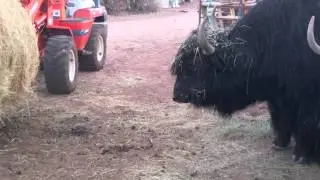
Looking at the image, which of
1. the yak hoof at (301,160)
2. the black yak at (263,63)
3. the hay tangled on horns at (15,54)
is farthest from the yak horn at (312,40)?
the hay tangled on horns at (15,54)

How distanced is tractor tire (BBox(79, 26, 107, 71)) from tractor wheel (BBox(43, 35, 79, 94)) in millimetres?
1413

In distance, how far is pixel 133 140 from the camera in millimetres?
6418

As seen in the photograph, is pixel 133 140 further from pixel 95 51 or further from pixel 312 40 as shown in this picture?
pixel 95 51

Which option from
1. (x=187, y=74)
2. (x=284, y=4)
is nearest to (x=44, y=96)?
(x=187, y=74)

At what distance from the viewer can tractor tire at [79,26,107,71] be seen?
9.65m

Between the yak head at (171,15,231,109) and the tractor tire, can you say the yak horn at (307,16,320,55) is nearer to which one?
the yak head at (171,15,231,109)

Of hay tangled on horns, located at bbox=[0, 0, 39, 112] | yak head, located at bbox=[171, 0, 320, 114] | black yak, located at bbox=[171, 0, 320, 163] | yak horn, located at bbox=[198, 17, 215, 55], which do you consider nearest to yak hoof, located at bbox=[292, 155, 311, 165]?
black yak, located at bbox=[171, 0, 320, 163]

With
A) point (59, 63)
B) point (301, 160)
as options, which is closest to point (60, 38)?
point (59, 63)

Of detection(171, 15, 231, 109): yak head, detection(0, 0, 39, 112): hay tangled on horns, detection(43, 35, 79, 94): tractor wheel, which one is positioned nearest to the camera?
detection(171, 15, 231, 109): yak head

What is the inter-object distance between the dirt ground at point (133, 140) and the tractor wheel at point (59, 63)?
185 mm

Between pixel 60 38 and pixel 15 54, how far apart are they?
2243 mm

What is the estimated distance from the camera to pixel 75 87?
28.3 ft

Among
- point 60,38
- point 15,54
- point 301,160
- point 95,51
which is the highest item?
point 15,54

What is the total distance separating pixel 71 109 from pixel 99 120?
620 millimetres
